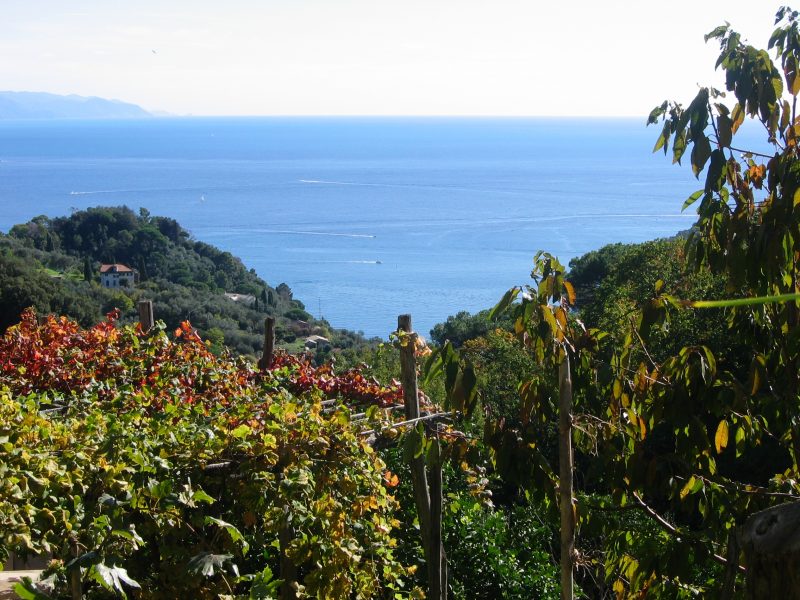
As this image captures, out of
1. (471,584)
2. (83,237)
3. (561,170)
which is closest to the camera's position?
(471,584)

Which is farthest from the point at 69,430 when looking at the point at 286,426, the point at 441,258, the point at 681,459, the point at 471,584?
the point at 441,258

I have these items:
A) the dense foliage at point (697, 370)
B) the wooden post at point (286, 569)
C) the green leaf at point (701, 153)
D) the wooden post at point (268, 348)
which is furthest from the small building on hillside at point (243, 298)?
the green leaf at point (701, 153)

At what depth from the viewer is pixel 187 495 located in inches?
127

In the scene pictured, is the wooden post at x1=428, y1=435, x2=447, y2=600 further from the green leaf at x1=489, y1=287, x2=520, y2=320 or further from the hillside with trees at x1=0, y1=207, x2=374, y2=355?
the hillside with trees at x1=0, y1=207, x2=374, y2=355

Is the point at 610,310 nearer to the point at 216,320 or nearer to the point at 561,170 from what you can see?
the point at 216,320

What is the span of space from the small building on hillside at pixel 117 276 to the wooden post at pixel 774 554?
33.4 m

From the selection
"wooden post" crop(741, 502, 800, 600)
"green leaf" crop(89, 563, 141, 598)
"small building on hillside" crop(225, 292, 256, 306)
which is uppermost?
"wooden post" crop(741, 502, 800, 600)

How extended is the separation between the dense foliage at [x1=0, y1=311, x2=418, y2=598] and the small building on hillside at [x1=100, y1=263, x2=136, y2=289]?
98.7 feet

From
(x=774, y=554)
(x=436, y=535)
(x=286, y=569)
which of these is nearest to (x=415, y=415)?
(x=436, y=535)

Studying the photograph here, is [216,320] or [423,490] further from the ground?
[423,490]

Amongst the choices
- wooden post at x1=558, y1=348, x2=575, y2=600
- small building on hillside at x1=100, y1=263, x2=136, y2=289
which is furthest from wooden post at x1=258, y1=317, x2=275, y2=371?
small building on hillside at x1=100, y1=263, x2=136, y2=289

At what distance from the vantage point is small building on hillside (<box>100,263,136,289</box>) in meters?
33.4

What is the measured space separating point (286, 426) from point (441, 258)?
6498 centimetres

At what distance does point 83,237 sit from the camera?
41406mm
